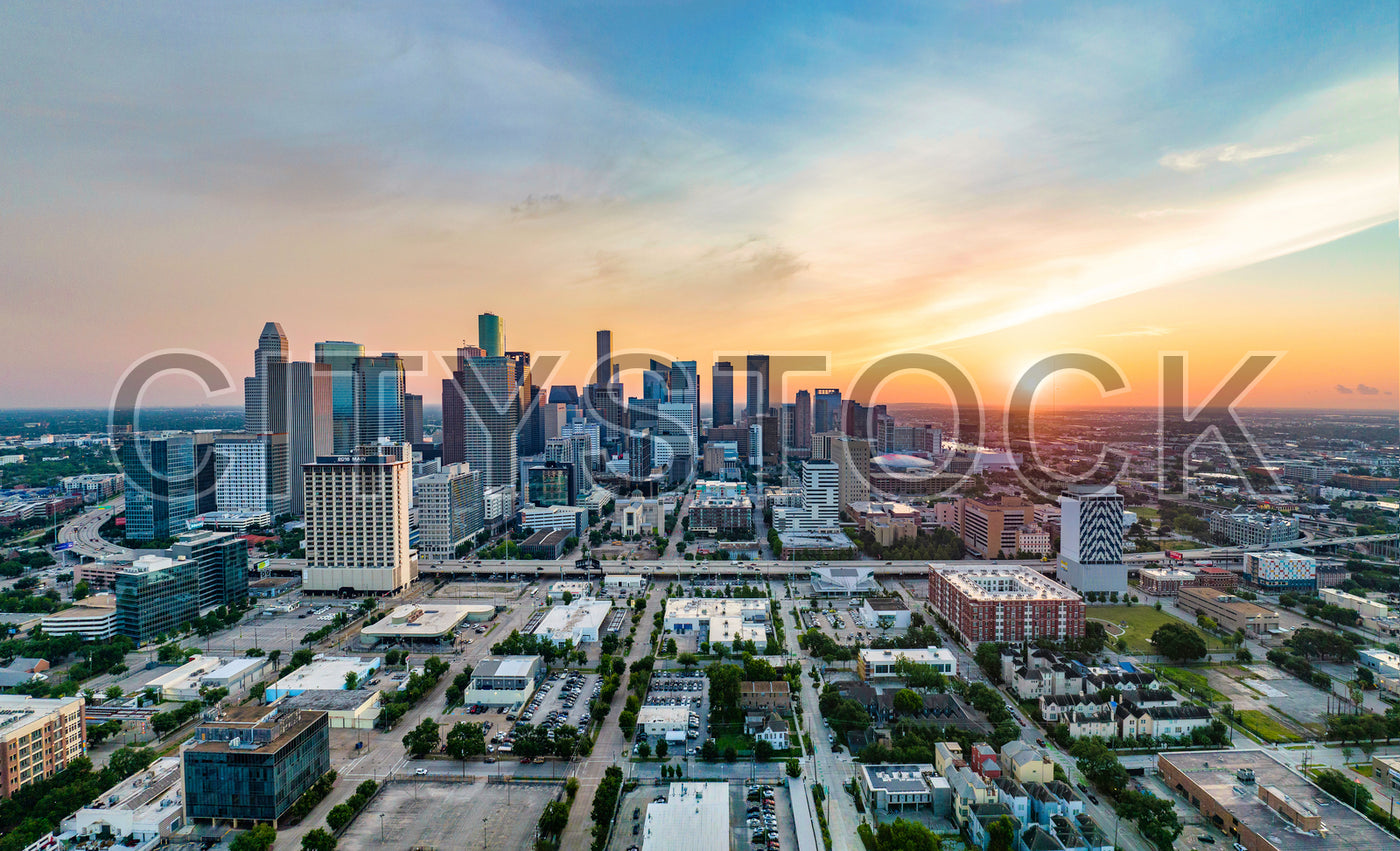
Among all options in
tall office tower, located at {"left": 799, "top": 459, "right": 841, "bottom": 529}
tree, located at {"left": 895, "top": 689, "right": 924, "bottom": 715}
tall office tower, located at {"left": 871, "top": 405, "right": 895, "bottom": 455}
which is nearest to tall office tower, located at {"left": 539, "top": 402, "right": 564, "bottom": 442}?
tall office tower, located at {"left": 871, "top": 405, "right": 895, "bottom": 455}

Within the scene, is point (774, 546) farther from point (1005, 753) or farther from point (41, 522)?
point (41, 522)

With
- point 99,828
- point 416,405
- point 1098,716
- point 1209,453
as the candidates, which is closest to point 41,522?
point 416,405

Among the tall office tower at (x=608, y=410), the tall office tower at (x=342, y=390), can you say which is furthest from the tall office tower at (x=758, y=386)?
the tall office tower at (x=342, y=390)

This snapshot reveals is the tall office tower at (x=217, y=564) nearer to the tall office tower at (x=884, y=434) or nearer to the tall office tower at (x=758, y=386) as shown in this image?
the tall office tower at (x=884, y=434)

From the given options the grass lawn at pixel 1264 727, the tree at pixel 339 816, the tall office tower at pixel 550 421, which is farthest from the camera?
the tall office tower at pixel 550 421

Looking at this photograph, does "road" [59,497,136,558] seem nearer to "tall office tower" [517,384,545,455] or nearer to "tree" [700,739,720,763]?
"tall office tower" [517,384,545,455]

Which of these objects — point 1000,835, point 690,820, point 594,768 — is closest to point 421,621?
point 594,768
